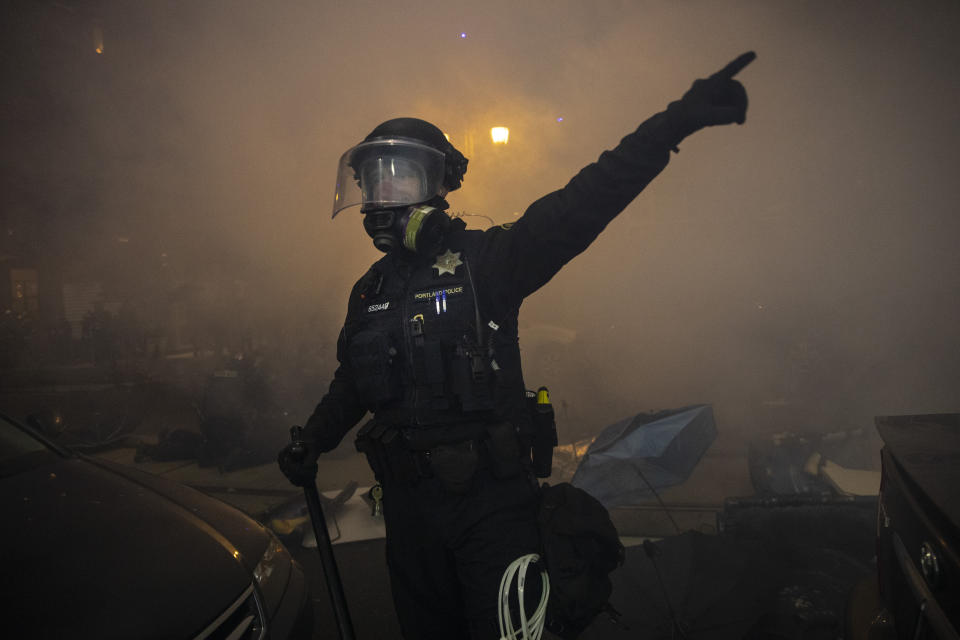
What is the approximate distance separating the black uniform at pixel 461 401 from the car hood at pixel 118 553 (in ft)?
2.05

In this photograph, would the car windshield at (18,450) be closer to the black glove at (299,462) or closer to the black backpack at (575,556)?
the black glove at (299,462)

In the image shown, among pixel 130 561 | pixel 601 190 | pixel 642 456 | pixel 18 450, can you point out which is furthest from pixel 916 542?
pixel 18 450

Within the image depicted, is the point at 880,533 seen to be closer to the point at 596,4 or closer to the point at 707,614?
the point at 707,614

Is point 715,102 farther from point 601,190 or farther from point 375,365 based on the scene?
point 375,365

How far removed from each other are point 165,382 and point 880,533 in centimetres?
821

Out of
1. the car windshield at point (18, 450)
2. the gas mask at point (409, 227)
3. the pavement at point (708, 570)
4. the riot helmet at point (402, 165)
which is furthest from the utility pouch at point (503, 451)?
the car windshield at point (18, 450)

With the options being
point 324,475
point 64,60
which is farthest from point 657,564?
point 64,60

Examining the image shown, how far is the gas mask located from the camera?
1572mm

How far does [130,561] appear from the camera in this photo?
166cm

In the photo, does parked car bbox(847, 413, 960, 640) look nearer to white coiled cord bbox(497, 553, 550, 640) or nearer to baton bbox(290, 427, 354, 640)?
white coiled cord bbox(497, 553, 550, 640)

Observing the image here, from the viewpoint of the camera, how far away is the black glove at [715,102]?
3.82ft

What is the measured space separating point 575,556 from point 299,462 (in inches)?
37.5

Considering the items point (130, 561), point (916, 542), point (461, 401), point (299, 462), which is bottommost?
point (130, 561)

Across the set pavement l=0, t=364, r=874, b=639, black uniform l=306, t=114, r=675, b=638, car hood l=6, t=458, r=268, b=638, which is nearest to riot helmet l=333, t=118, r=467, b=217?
black uniform l=306, t=114, r=675, b=638
